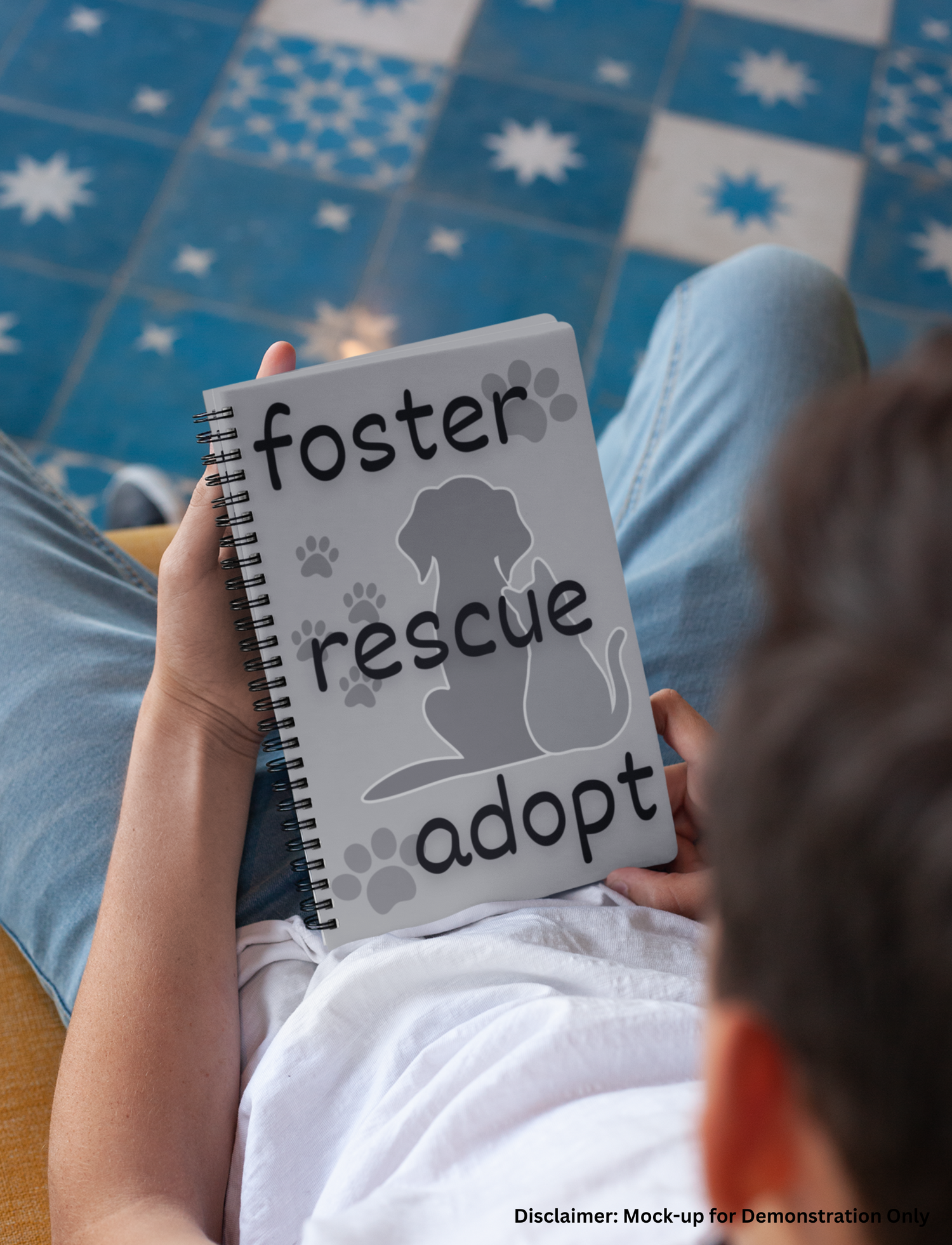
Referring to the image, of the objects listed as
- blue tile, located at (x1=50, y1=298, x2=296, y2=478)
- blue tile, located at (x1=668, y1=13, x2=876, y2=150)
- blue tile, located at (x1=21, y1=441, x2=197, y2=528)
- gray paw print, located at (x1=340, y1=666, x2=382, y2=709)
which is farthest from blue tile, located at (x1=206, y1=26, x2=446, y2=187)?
gray paw print, located at (x1=340, y1=666, x2=382, y2=709)

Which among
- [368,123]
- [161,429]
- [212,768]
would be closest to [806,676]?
[212,768]

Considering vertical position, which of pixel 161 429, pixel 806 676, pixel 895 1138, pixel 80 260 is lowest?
pixel 161 429

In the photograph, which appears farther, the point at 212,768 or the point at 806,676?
the point at 212,768

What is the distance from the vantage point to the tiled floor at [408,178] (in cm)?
165

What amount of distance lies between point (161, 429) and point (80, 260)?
387mm

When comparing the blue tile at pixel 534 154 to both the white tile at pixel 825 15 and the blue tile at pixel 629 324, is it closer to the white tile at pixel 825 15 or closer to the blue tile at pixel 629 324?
the blue tile at pixel 629 324

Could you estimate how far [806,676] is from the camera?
0.25 meters

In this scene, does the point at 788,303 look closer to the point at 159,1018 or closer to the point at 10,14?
the point at 159,1018

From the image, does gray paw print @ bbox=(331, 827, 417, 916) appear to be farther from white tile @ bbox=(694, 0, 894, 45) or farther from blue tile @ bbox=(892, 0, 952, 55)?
blue tile @ bbox=(892, 0, 952, 55)

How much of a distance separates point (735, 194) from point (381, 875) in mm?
1680

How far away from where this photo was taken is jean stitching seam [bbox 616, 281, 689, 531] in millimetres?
969

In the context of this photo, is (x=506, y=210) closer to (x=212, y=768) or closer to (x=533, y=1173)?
(x=212, y=768)

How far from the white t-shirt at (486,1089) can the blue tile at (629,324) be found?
111 centimetres

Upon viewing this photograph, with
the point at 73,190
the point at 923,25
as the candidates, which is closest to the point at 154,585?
the point at 73,190
